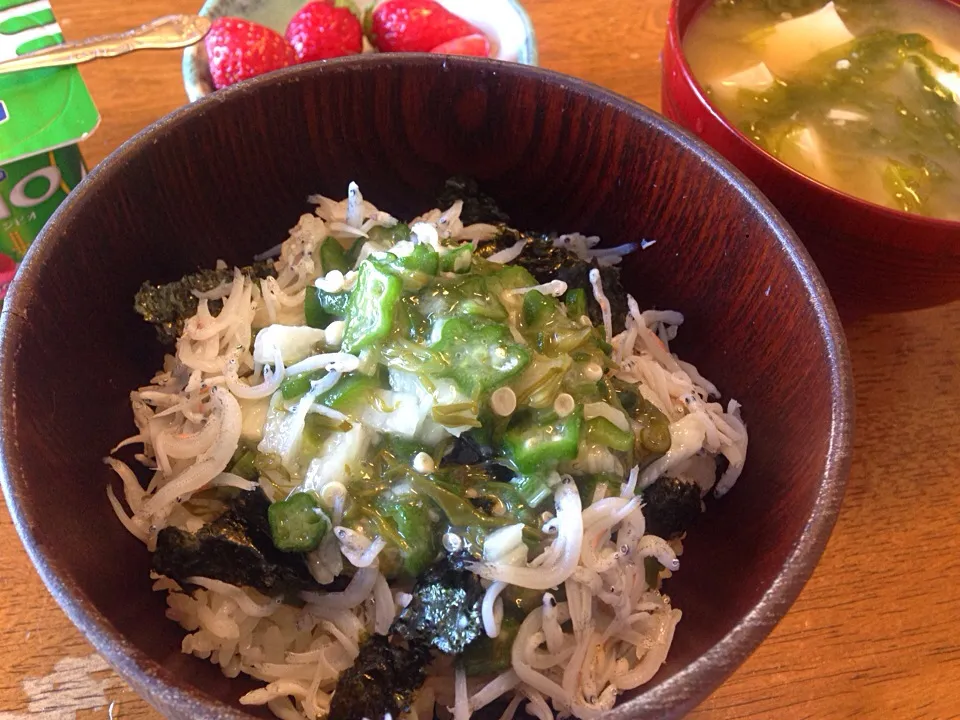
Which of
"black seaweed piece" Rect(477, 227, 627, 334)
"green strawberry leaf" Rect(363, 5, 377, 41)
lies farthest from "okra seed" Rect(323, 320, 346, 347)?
"green strawberry leaf" Rect(363, 5, 377, 41)

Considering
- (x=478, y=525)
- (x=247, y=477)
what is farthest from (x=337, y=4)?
(x=478, y=525)

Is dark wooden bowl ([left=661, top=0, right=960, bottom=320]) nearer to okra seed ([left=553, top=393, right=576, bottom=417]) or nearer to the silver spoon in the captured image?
okra seed ([left=553, top=393, right=576, bottom=417])

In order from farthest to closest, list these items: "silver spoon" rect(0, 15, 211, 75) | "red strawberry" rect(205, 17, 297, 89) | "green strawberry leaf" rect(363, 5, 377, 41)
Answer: "green strawberry leaf" rect(363, 5, 377, 41)
"red strawberry" rect(205, 17, 297, 89)
"silver spoon" rect(0, 15, 211, 75)

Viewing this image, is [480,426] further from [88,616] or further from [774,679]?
[774,679]

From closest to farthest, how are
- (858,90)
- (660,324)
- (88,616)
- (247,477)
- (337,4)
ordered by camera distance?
1. (88,616)
2. (247,477)
3. (660,324)
4. (858,90)
5. (337,4)

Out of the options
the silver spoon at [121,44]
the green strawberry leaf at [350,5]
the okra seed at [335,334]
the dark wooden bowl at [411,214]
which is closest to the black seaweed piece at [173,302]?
the dark wooden bowl at [411,214]

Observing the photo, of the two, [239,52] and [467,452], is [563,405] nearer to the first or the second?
[467,452]
